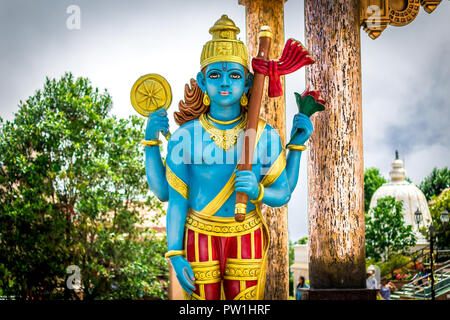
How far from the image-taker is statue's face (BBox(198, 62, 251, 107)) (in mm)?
3607

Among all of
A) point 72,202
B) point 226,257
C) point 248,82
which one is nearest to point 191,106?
point 248,82

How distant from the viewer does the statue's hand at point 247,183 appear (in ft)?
10.9

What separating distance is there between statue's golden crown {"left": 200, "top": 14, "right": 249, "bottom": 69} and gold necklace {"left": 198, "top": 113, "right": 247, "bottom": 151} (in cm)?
40

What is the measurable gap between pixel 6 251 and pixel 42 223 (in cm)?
81

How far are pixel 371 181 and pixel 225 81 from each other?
30881 millimetres

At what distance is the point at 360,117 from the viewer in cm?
451

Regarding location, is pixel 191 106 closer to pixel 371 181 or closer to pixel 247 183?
pixel 247 183

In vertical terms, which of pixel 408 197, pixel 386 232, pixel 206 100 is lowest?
pixel 386 232

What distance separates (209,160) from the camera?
3.56m

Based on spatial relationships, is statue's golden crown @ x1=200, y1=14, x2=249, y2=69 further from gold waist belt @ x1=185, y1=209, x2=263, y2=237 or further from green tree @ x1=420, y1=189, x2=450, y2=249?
green tree @ x1=420, y1=189, x2=450, y2=249

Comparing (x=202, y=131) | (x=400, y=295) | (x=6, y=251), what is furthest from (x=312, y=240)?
(x=400, y=295)

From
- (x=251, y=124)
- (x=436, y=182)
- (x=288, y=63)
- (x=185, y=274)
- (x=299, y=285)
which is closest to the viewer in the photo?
(x=185, y=274)

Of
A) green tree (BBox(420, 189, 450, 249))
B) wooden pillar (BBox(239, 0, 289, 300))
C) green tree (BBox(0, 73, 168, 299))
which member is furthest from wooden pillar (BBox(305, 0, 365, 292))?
green tree (BBox(420, 189, 450, 249))

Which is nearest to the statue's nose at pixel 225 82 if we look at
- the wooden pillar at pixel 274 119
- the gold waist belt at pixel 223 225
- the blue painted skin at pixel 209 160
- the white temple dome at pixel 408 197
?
the blue painted skin at pixel 209 160
